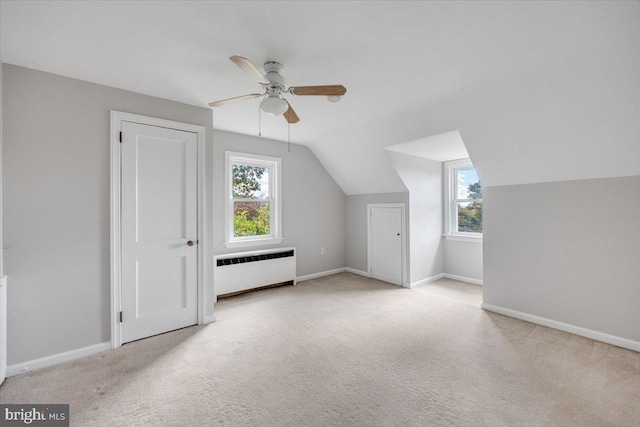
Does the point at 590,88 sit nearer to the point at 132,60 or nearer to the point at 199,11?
the point at 199,11

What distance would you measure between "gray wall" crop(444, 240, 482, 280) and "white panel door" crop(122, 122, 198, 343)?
411cm

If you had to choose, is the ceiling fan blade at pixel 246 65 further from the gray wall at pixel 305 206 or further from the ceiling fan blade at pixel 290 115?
the gray wall at pixel 305 206

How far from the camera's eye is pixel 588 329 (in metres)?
2.64

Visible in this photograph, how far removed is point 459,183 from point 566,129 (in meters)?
2.27

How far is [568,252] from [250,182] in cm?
407

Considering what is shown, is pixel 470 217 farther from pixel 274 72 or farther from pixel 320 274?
pixel 274 72

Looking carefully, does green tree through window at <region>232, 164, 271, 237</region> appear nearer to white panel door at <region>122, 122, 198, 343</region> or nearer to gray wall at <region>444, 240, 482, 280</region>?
white panel door at <region>122, 122, 198, 343</region>

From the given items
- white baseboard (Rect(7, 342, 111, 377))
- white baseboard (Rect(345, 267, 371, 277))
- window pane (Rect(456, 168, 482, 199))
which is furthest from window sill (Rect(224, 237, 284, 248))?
window pane (Rect(456, 168, 482, 199))

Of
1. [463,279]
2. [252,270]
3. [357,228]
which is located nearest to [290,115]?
[252,270]

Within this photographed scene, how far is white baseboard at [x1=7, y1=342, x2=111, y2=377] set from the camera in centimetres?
209

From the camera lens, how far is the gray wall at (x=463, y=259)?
440 centimetres

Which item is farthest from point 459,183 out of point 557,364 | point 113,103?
point 113,103

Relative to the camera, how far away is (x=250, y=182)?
4.25 m

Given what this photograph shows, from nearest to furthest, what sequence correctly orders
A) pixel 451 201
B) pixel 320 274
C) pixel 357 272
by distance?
1. pixel 451 201
2. pixel 320 274
3. pixel 357 272
